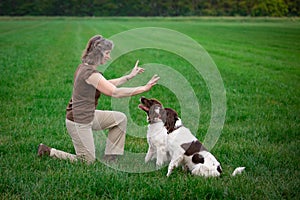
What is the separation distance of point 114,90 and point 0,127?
329 cm

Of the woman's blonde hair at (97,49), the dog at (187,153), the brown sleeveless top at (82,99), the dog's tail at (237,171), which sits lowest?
the dog's tail at (237,171)

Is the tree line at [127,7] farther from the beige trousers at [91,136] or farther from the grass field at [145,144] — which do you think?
the beige trousers at [91,136]

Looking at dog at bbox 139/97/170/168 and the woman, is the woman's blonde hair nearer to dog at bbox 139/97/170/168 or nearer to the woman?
the woman

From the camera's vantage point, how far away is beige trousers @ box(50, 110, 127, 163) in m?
6.02

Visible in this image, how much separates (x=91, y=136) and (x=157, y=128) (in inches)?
39.2

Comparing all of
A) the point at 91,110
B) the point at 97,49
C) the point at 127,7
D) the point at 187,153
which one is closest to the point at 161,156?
the point at 187,153

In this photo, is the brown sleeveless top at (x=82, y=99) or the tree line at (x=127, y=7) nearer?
the brown sleeveless top at (x=82, y=99)

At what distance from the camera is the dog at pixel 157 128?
5594 mm

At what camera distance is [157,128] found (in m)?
5.68

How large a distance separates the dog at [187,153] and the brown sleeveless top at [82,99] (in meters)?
1.08

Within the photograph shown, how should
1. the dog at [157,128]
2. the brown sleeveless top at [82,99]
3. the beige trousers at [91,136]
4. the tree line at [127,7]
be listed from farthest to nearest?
the tree line at [127,7] → the beige trousers at [91,136] → the brown sleeveless top at [82,99] → the dog at [157,128]

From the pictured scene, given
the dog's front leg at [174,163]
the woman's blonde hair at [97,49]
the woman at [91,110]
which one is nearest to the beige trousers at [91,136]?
the woman at [91,110]

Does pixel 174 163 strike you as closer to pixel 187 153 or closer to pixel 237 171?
pixel 187 153

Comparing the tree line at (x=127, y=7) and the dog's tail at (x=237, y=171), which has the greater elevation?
the dog's tail at (x=237, y=171)
